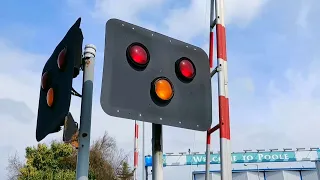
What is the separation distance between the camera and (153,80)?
185 centimetres

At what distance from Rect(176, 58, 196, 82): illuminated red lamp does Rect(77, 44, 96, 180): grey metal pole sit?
1.61 ft

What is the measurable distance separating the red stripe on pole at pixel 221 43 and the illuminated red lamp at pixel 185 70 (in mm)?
1052

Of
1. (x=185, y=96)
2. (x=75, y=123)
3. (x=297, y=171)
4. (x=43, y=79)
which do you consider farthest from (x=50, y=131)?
(x=297, y=171)

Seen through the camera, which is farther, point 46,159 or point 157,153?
point 46,159

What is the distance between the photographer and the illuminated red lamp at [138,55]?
1819 mm

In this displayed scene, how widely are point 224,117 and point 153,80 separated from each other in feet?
3.75

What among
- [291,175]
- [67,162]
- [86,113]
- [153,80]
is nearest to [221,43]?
[153,80]

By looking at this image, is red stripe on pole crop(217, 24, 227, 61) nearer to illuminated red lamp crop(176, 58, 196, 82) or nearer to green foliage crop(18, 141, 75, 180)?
illuminated red lamp crop(176, 58, 196, 82)

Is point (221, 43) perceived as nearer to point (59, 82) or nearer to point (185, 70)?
point (185, 70)

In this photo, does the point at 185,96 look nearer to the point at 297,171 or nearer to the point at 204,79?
the point at 204,79

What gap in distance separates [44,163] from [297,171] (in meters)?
19.5

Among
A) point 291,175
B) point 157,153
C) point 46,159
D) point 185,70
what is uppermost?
point 46,159

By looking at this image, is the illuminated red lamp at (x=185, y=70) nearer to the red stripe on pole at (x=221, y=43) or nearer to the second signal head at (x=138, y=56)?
the second signal head at (x=138, y=56)

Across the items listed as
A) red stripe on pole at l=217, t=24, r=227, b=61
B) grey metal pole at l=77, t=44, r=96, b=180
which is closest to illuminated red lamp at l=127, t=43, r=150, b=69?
grey metal pole at l=77, t=44, r=96, b=180
